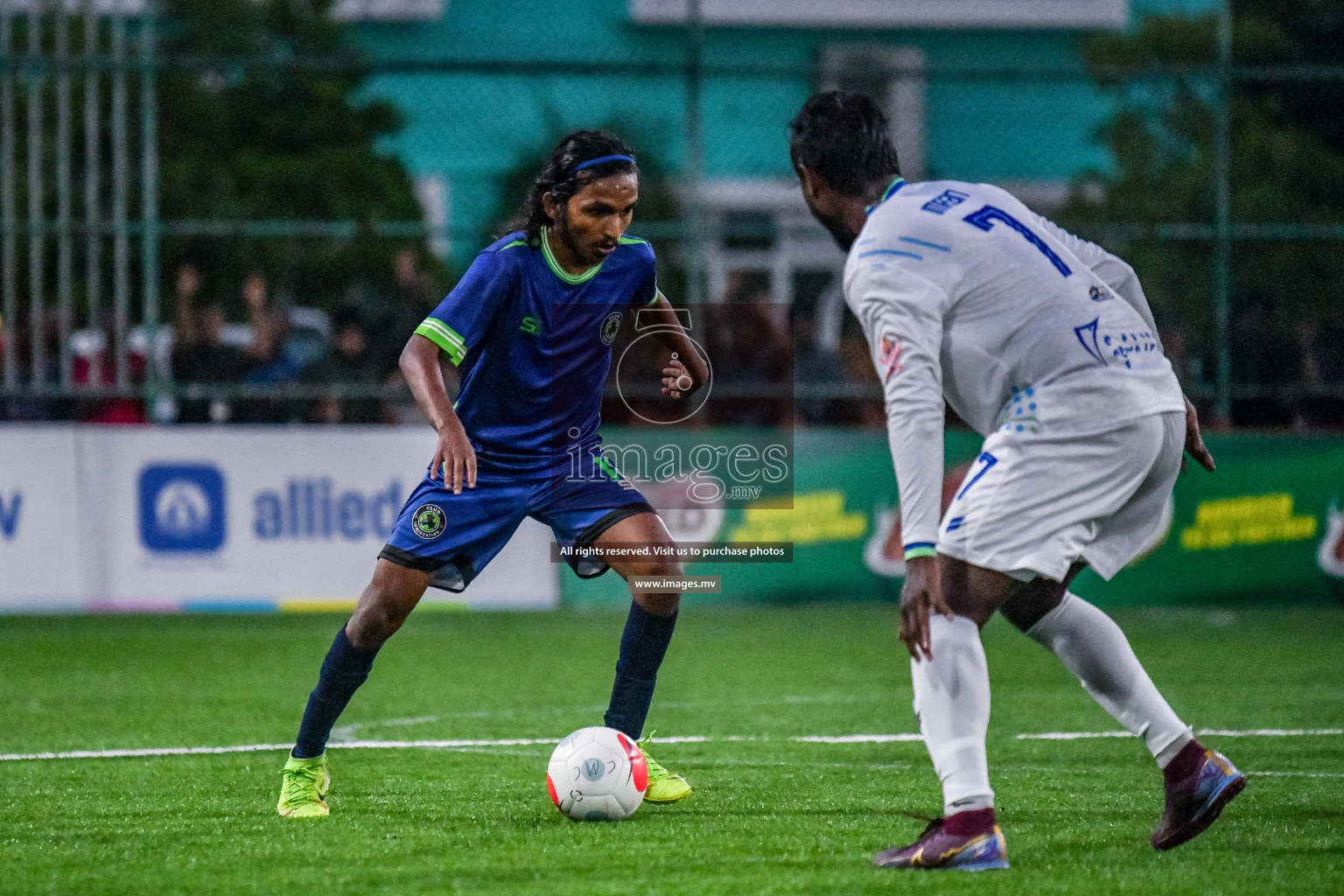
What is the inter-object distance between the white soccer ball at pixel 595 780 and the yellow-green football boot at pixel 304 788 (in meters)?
0.70

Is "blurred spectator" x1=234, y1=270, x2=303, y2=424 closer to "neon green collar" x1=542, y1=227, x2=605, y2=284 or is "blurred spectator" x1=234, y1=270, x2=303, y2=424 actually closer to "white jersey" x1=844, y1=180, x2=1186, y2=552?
"neon green collar" x1=542, y1=227, x2=605, y2=284

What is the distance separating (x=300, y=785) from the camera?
5.43 m

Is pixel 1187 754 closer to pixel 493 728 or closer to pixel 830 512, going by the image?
pixel 493 728

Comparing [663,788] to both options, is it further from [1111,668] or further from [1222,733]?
[1222,733]

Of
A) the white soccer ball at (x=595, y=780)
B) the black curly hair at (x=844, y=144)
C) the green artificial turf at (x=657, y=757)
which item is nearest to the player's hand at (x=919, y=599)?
the green artificial turf at (x=657, y=757)

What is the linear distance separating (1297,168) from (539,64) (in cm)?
540

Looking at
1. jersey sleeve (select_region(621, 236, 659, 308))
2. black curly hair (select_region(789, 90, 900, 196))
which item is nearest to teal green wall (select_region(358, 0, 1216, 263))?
jersey sleeve (select_region(621, 236, 659, 308))

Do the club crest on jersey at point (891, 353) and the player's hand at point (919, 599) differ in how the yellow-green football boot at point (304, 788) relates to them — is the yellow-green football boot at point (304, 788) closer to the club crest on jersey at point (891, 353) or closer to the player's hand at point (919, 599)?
the player's hand at point (919, 599)

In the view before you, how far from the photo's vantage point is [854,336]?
12.9 metres

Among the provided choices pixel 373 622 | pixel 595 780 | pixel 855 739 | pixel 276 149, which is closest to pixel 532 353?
pixel 373 622

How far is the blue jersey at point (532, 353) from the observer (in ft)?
18.6

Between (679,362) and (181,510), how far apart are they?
21.6 feet

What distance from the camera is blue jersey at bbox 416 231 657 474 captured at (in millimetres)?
5668

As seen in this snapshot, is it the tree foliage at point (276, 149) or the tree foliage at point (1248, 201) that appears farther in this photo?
the tree foliage at point (276, 149)
